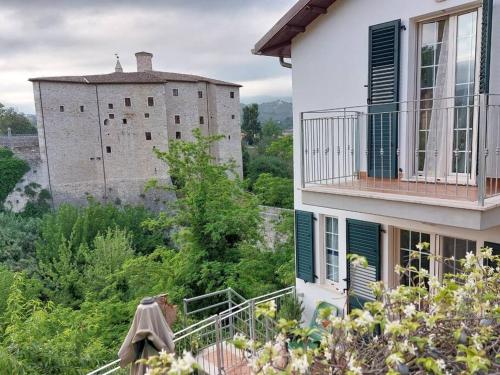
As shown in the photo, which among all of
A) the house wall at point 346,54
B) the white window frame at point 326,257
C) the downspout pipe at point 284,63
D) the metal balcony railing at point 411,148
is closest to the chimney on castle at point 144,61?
the downspout pipe at point 284,63

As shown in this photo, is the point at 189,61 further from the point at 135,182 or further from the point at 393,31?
the point at 393,31

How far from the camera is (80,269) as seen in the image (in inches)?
749

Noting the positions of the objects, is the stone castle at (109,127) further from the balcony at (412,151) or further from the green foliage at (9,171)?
the balcony at (412,151)

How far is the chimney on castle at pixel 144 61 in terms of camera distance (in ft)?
118

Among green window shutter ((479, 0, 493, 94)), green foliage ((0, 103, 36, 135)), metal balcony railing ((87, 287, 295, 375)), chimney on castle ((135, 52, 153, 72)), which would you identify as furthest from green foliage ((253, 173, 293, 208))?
green foliage ((0, 103, 36, 135))

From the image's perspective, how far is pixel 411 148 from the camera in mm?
5465

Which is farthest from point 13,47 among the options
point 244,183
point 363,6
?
point 363,6

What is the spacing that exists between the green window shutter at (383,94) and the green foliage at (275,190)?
713 cm

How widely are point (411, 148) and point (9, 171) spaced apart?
3270cm

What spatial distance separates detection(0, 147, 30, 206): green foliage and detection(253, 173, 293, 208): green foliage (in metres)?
25.2

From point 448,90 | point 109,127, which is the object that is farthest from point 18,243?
point 448,90

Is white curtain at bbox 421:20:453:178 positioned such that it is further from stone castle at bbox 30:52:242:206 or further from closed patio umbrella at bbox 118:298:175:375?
stone castle at bbox 30:52:242:206

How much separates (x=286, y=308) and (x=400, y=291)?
172 inches

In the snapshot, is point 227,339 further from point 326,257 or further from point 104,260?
point 104,260
